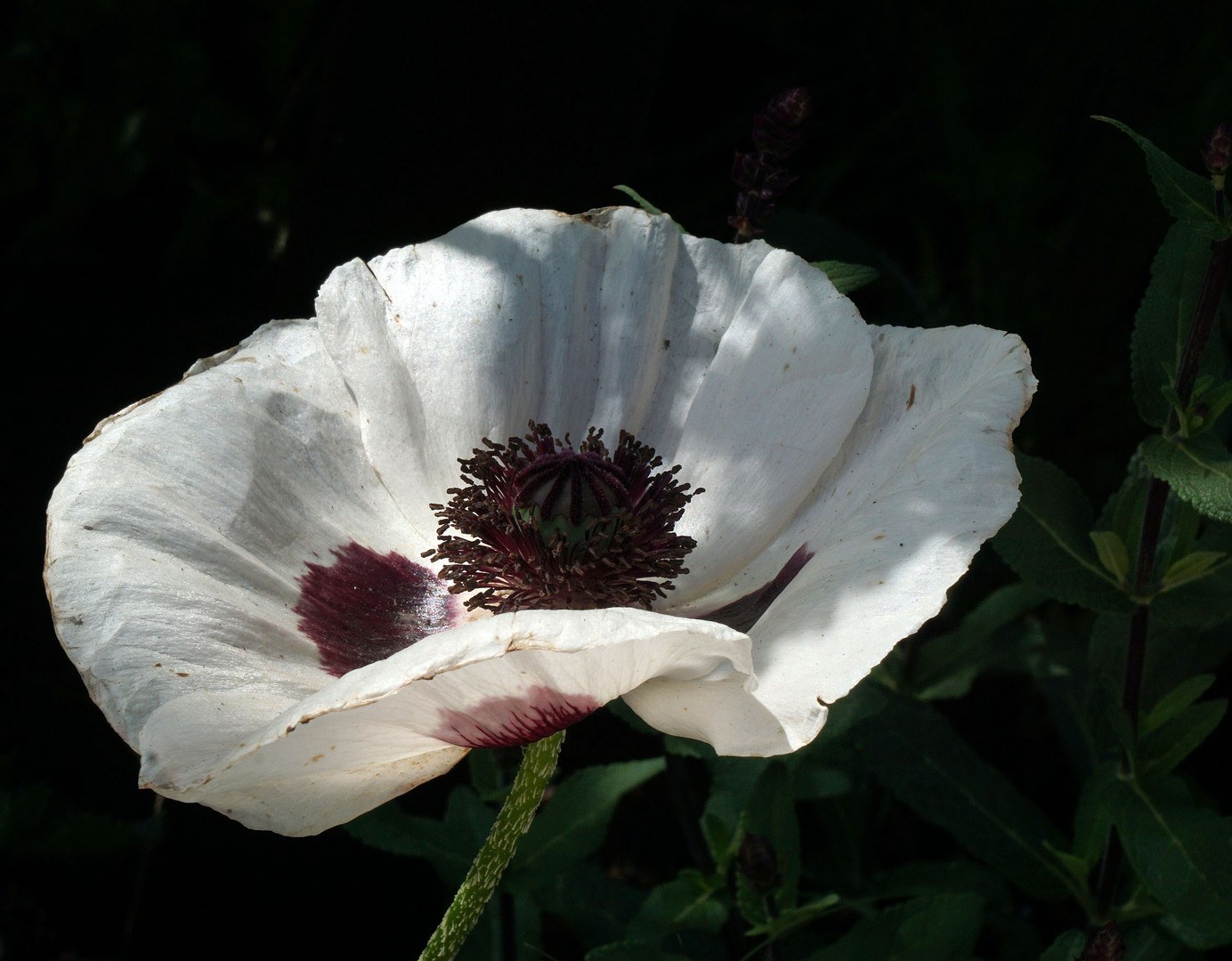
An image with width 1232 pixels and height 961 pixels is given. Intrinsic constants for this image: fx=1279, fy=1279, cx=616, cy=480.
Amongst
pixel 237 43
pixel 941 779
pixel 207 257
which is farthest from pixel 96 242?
pixel 941 779

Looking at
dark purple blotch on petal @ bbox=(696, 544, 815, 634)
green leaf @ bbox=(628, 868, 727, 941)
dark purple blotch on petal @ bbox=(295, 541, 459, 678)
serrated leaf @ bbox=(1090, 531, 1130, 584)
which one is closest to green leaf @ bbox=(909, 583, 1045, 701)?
serrated leaf @ bbox=(1090, 531, 1130, 584)

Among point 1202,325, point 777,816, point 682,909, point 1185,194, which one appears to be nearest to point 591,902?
point 682,909

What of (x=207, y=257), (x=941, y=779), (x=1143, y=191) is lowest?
(x=941, y=779)

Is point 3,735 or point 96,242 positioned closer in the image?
point 3,735

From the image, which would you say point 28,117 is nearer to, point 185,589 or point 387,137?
point 387,137

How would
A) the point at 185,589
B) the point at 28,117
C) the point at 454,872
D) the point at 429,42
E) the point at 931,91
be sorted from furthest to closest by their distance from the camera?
the point at 931,91 < the point at 28,117 < the point at 429,42 < the point at 454,872 < the point at 185,589
